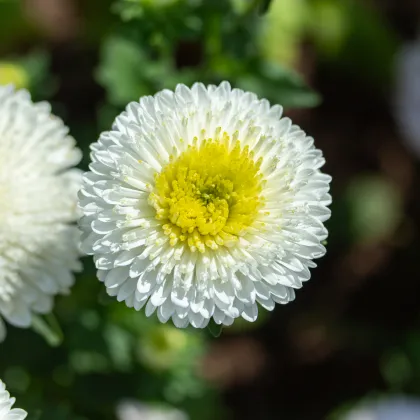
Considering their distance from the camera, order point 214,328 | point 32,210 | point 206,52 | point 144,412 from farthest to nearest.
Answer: point 144,412 → point 206,52 → point 32,210 → point 214,328

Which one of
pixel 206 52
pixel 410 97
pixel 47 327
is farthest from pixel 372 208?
pixel 47 327

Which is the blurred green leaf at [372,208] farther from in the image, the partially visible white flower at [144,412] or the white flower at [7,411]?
the white flower at [7,411]

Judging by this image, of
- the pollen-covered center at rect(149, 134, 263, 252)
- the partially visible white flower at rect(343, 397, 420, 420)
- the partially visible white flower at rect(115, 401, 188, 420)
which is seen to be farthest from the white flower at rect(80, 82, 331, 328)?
the partially visible white flower at rect(343, 397, 420, 420)

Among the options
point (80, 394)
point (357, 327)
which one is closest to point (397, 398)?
point (357, 327)

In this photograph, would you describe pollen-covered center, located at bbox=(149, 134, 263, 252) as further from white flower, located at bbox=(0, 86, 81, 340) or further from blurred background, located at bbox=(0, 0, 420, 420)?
blurred background, located at bbox=(0, 0, 420, 420)

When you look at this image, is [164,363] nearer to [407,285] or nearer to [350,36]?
[407,285]

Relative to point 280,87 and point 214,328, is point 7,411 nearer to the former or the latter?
point 214,328
